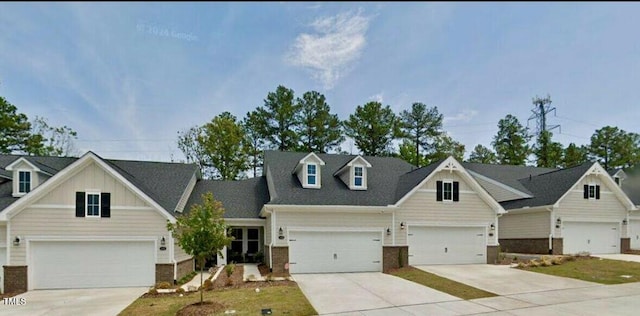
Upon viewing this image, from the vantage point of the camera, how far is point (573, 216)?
22281 mm

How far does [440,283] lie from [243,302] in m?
7.11

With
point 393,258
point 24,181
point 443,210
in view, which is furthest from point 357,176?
point 24,181

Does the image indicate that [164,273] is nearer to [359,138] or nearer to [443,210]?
[443,210]

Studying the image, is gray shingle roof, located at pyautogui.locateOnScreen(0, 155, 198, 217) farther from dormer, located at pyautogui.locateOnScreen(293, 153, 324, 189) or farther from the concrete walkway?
dormer, located at pyautogui.locateOnScreen(293, 153, 324, 189)

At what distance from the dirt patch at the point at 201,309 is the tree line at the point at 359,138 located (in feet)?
79.2

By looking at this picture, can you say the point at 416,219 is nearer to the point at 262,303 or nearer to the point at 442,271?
the point at 442,271

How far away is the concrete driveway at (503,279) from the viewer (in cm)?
1288

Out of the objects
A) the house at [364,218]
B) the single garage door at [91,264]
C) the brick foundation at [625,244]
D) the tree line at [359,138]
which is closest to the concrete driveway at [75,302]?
the single garage door at [91,264]

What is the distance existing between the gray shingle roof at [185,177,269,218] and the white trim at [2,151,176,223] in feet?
15.6

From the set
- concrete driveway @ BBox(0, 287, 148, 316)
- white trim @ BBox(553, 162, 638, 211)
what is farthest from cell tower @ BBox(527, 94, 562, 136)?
concrete driveway @ BBox(0, 287, 148, 316)

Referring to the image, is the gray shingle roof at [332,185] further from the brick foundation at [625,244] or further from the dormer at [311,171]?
the brick foundation at [625,244]

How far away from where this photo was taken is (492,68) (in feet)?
28.2

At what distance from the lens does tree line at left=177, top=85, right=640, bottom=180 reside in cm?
3472

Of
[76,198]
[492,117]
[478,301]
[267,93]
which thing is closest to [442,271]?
A: [478,301]
